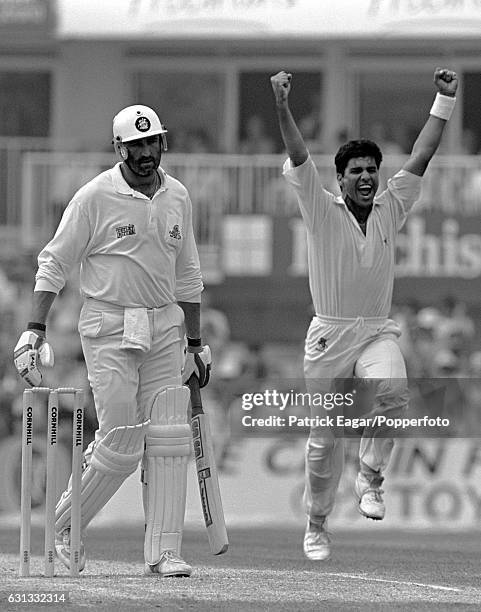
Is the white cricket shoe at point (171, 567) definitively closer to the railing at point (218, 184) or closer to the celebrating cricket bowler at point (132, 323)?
the celebrating cricket bowler at point (132, 323)

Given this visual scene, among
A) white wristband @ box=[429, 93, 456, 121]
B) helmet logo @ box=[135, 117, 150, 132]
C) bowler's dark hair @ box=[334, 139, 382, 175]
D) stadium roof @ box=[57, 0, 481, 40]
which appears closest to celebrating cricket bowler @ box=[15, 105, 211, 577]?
helmet logo @ box=[135, 117, 150, 132]

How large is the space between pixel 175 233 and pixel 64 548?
1671 mm

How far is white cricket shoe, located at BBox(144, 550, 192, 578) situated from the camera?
→ 8219mm

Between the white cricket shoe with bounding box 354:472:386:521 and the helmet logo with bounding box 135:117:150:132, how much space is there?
241cm

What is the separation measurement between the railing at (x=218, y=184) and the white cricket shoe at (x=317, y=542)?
8.97 metres

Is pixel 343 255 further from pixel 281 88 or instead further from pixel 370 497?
pixel 370 497

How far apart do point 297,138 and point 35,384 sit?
83.5 inches

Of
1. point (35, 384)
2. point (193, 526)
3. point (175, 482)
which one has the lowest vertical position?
point (193, 526)

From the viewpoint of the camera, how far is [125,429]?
8.32 m

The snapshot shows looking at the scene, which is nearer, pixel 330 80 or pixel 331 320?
pixel 331 320

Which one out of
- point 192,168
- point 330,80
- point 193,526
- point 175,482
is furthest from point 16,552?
point 330,80

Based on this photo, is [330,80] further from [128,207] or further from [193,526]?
[128,207]

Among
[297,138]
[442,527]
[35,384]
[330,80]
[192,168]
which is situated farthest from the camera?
[330,80]

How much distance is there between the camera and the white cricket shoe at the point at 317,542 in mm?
9750
